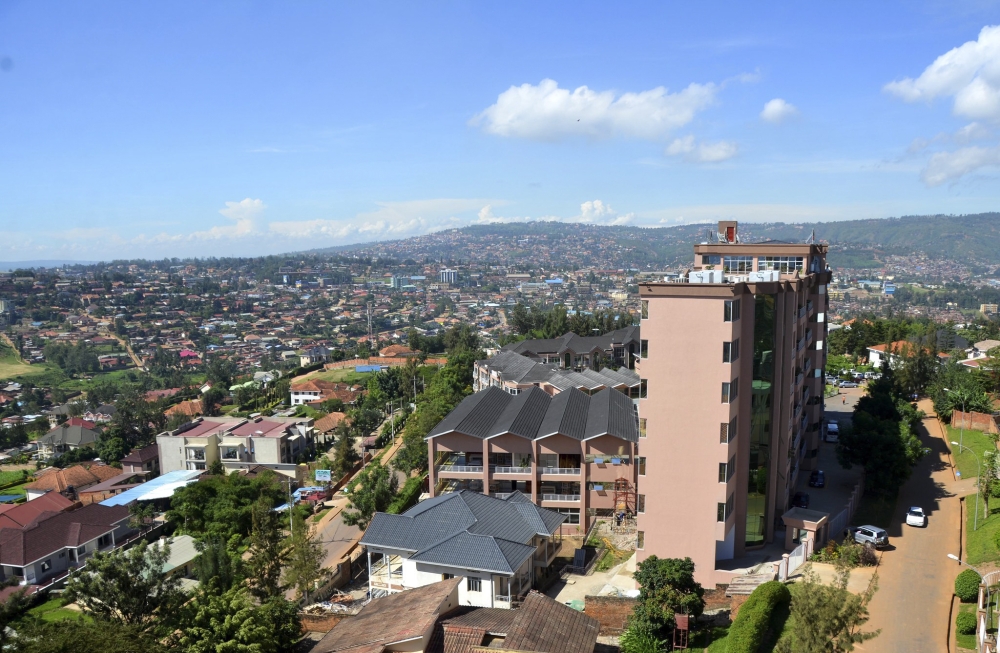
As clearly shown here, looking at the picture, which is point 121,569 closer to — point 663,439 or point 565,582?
point 565,582

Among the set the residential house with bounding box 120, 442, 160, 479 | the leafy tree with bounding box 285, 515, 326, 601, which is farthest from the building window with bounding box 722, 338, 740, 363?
the residential house with bounding box 120, 442, 160, 479

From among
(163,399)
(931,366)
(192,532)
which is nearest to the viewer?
(192,532)

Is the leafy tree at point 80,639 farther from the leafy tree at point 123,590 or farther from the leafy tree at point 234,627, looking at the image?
the leafy tree at point 123,590

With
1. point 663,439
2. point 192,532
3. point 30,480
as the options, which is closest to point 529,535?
point 663,439

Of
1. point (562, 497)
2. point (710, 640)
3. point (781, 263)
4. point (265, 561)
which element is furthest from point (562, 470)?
point (781, 263)

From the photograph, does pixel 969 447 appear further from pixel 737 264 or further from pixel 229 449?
pixel 229 449
